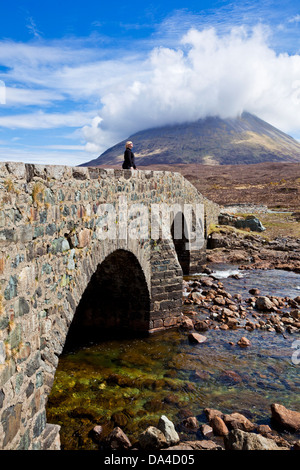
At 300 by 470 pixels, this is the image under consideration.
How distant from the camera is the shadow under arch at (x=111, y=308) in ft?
31.2

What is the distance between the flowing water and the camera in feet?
21.2

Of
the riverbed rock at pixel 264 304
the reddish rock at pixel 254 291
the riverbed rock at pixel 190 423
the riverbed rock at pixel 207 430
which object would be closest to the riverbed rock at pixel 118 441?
the riverbed rock at pixel 190 423

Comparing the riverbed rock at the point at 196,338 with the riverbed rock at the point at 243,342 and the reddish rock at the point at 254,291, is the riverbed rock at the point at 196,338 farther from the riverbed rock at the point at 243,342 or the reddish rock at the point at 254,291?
the reddish rock at the point at 254,291

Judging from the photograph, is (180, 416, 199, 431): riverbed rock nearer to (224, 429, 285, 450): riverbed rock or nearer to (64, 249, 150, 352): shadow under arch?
(224, 429, 285, 450): riverbed rock

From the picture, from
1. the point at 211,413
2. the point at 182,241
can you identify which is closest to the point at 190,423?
the point at 211,413

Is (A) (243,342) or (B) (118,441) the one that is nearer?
(B) (118,441)

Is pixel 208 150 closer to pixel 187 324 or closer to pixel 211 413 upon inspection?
pixel 187 324

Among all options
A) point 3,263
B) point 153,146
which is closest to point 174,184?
point 3,263

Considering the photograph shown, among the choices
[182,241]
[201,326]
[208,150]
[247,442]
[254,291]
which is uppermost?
[208,150]

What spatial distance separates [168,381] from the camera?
7.64 meters

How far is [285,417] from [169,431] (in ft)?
6.62

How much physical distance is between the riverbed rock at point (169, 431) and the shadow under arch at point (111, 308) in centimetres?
404

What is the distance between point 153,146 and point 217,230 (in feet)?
546

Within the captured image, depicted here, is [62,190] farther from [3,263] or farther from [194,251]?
[194,251]
